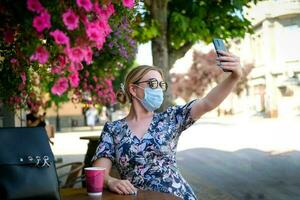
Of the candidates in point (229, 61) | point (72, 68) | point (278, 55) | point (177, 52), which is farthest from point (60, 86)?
point (278, 55)

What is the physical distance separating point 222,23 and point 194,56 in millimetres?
51750

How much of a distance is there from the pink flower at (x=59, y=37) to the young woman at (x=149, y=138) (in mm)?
1127

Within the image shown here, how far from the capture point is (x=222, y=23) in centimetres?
1027

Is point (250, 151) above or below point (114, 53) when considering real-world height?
below

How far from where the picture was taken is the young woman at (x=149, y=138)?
9.49 feet

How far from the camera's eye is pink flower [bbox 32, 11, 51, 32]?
5.86 ft

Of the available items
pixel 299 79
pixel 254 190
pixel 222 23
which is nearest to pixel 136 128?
pixel 254 190

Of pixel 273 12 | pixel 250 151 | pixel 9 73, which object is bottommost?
pixel 250 151

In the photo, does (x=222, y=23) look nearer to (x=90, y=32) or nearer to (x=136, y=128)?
(x=136, y=128)

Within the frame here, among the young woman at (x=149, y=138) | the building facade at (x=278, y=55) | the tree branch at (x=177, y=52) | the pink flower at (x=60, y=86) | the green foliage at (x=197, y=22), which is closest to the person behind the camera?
the pink flower at (x=60, y=86)

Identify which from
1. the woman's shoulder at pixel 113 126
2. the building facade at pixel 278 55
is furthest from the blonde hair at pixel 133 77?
the building facade at pixel 278 55

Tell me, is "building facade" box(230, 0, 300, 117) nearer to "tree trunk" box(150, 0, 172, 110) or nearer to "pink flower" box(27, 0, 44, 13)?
"tree trunk" box(150, 0, 172, 110)

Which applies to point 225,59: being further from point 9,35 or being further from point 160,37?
point 160,37

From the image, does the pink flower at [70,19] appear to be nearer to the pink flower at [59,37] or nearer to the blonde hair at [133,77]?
the pink flower at [59,37]
